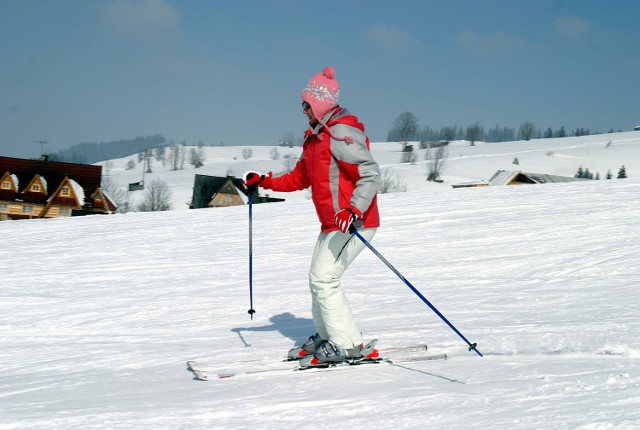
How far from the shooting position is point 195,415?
11.1 feet

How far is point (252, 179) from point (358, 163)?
118cm

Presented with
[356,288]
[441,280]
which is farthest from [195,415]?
[441,280]

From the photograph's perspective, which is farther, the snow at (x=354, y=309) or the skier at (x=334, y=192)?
the skier at (x=334, y=192)

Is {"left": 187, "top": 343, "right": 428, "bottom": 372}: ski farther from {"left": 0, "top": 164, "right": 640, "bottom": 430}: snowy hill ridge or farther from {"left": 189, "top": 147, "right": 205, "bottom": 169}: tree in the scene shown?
{"left": 189, "top": 147, "right": 205, "bottom": 169}: tree

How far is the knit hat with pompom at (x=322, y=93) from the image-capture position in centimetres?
432

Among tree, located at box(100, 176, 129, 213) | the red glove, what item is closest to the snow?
the red glove

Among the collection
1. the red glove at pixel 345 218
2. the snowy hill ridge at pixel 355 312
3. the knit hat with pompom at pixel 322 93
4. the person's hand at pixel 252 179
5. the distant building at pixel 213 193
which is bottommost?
the distant building at pixel 213 193

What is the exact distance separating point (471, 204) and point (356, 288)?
6.87 meters

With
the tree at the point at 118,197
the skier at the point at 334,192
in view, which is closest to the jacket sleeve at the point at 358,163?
the skier at the point at 334,192

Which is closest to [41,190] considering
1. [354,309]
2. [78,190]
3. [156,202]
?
[78,190]

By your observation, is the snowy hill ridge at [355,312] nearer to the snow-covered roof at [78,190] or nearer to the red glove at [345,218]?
the red glove at [345,218]

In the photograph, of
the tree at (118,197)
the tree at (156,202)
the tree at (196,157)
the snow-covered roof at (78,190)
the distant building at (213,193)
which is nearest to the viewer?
the snow-covered roof at (78,190)

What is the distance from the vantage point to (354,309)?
6.85m

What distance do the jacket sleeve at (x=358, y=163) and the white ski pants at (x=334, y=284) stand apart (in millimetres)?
269
